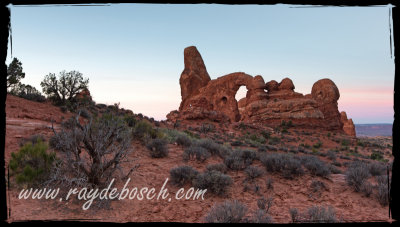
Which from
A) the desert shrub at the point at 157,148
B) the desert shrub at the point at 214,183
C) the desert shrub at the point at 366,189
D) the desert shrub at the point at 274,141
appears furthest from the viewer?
the desert shrub at the point at 274,141

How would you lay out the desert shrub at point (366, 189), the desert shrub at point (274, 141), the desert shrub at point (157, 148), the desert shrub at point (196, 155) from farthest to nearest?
the desert shrub at point (274, 141) < the desert shrub at point (157, 148) < the desert shrub at point (196, 155) < the desert shrub at point (366, 189)

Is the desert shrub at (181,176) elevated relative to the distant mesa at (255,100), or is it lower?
lower

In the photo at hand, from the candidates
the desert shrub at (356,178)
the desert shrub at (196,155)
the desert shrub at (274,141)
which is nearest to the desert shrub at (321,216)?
the desert shrub at (356,178)

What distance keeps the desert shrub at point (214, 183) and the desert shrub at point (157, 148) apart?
8.13ft

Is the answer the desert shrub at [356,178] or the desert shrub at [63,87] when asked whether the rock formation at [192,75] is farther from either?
the desert shrub at [356,178]

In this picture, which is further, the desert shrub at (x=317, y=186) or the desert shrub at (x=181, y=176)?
the desert shrub at (x=317, y=186)

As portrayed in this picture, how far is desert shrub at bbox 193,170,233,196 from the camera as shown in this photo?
534cm

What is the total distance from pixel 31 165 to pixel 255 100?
38.4 meters

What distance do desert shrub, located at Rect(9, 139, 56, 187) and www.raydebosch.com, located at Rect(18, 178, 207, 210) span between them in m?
0.25

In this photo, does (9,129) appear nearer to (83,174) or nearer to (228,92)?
(83,174)

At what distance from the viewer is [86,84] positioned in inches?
714

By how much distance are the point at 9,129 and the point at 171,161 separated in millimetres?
6175

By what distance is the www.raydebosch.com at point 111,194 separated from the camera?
4371 mm

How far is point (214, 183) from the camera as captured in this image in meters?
5.41
